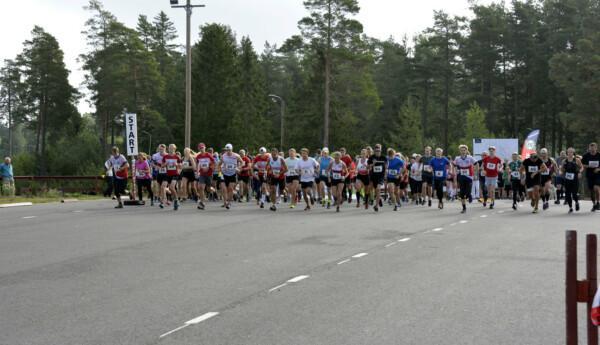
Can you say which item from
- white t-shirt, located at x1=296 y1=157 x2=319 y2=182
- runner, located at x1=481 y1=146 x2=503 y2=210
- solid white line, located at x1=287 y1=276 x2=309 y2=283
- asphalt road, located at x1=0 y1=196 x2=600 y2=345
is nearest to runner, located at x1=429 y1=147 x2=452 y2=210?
runner, located at x1=481 y1=146 x2=503 y2=210

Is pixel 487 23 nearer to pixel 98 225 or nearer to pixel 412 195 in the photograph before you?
pixel 412 195

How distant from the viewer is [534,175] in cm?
2441

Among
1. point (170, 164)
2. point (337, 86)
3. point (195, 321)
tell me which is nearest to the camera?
point (195, 321)

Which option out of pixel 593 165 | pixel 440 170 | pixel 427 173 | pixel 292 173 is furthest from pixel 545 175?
pixel 292 173

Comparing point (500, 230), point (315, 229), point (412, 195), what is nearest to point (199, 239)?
point (315, 229)

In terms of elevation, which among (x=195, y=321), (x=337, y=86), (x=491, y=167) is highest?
(x=337, y=86)

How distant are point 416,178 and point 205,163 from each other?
8403 mm

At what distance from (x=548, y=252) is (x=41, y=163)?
2894 inches

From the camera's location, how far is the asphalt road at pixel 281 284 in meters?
7.24

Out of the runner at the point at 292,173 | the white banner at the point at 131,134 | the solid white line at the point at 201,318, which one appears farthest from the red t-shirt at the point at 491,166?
the solid white line at the point at 201,318

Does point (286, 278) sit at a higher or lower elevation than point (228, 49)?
lower

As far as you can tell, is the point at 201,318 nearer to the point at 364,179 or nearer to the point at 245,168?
the point at 364,179

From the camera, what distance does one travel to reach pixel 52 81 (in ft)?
290

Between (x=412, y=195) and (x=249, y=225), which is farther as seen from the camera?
(x=412, y=195)
